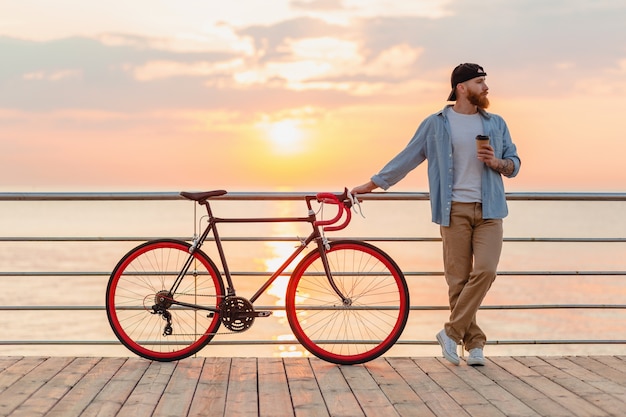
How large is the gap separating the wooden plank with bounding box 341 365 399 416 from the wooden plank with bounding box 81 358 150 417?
1.05 metres

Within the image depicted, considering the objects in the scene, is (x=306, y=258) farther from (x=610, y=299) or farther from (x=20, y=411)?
(x=610, y=299)

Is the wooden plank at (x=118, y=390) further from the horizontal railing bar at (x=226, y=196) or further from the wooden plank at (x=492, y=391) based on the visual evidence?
the wooden plank at (x=492, y=391)

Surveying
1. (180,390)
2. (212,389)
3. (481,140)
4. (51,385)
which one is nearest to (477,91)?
(481,140)

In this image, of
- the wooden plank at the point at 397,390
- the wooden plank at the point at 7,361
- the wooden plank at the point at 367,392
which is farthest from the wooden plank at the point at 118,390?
the wooden plank at the point at 397,390

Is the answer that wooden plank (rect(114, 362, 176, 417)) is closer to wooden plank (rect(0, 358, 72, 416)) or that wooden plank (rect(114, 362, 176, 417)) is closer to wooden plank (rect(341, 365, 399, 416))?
wooden plank (rect(0, 358, 72, 416))

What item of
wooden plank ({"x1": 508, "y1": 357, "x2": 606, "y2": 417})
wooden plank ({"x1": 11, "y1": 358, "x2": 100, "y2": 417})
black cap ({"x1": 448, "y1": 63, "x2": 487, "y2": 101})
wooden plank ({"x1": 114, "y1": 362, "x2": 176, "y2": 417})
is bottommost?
wooden plank ({"x1": 508, "y1": 357, "x2": 606, "y2": 417})

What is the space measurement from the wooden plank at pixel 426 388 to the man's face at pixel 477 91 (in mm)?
1421

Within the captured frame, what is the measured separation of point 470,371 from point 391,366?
1.36 ft

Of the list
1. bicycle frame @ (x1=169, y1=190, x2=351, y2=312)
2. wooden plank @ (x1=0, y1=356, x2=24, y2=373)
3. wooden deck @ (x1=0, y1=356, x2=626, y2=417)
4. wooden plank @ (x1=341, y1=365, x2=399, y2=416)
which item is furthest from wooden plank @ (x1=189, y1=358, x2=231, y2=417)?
wooden plank @ (x1=0, y1=356, x2=24, y2=373)

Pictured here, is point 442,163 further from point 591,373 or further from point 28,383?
point 28,383

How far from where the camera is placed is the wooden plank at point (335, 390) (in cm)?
376

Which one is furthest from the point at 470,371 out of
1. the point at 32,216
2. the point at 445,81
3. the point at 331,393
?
the point at 32,216

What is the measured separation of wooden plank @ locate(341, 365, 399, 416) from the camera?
12.3 ft

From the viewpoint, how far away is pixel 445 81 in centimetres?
473
